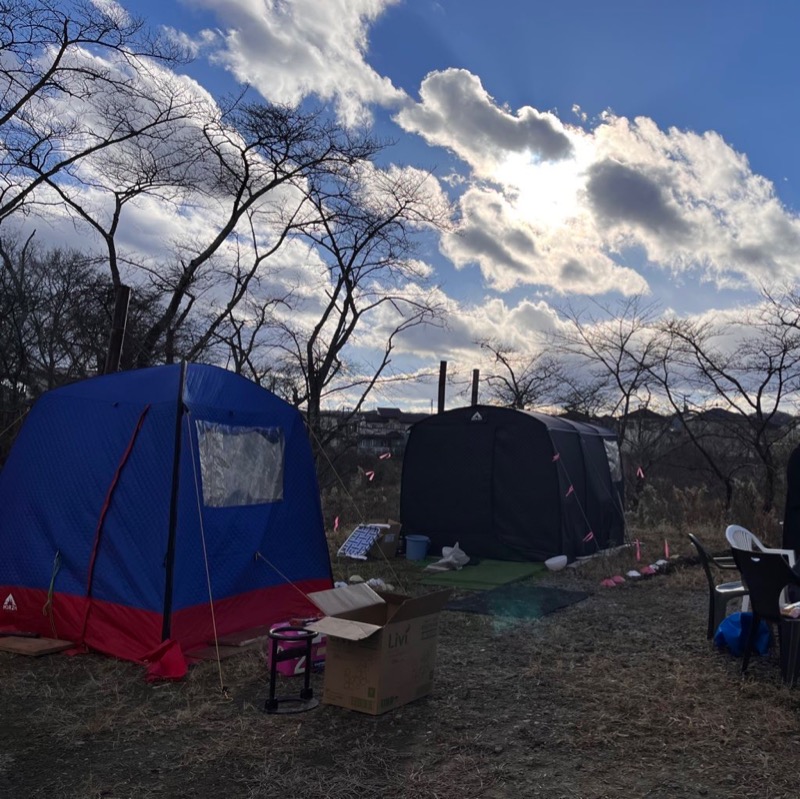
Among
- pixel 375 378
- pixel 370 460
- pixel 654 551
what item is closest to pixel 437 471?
pixel 654 551

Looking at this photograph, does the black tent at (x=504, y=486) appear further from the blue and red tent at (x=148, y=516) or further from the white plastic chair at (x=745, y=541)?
the blue and red tent at (x=148, y=516)

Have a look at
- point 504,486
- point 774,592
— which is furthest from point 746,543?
point 504,486

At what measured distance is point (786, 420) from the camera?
1369cm

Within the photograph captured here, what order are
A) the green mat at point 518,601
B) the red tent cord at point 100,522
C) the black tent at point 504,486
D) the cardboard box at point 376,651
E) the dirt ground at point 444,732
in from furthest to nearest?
1. the black tent at point 504,486
2. the green mat at point 518,601
3. the red tent cord at point 100,522
4. the cardboard box at point 376,651
5. the dirt ground at point 444,732

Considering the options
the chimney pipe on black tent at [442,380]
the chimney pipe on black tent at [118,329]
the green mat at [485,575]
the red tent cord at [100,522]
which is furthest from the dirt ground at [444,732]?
the chimney pipe on black tent at [442,380]

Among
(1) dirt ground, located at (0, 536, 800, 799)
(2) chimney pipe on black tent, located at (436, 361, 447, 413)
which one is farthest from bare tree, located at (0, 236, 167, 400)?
(1) dirt ground, located at (0, 536, 800, 799)

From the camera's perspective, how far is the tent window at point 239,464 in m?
5.40

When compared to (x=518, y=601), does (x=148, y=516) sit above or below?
above

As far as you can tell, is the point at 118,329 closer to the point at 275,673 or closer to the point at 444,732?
the point at 275,673

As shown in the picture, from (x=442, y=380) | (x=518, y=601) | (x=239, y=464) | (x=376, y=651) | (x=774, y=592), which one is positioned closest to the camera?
(x=376, y=651)

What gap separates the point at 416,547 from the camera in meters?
9.80

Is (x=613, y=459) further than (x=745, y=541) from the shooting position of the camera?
Yes

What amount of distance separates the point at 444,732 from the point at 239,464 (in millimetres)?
2662

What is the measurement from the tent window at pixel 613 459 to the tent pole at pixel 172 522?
25.0ft
